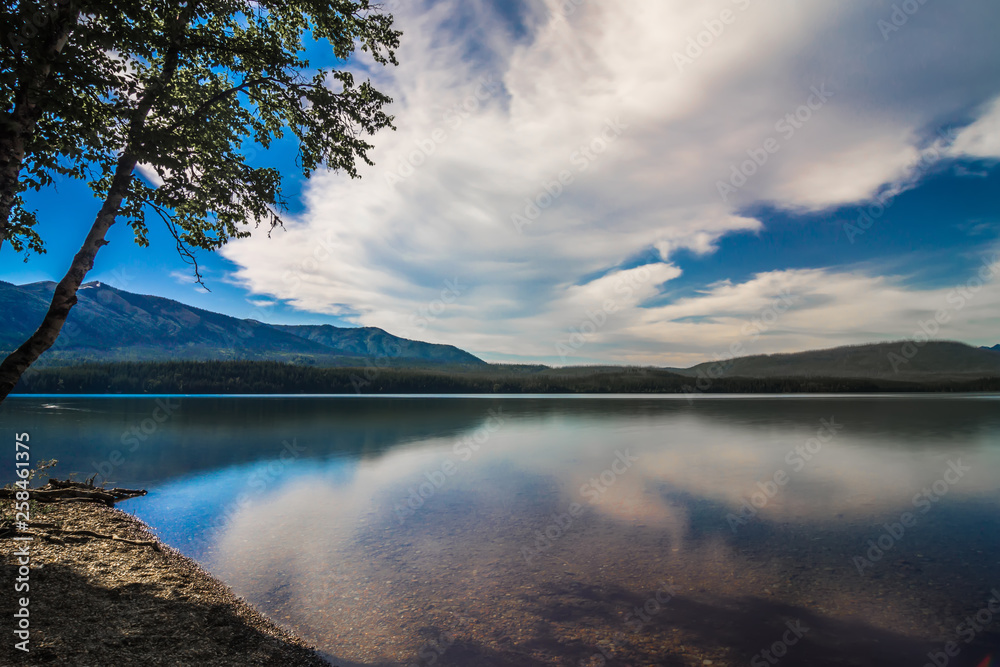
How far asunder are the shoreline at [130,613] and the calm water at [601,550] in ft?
2.66

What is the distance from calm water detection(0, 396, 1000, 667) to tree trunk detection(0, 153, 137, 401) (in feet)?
21.0

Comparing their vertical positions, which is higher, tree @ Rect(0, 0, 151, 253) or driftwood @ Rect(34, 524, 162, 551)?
tree @ Rect(0, 0, 151, 253)

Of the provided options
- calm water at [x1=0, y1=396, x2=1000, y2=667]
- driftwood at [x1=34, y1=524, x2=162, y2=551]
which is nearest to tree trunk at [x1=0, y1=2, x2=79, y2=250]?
driftwood at [x1=34, y1=524, x2=162, y2=551]

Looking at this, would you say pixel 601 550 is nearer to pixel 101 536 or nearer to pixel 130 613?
pixel 130 613

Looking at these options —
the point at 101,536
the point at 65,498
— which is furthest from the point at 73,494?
the point at 101,536

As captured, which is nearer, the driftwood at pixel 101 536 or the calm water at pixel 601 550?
the calm water at pixel 601 550

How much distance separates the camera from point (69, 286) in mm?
8438

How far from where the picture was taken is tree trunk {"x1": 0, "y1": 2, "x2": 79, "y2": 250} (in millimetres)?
7285

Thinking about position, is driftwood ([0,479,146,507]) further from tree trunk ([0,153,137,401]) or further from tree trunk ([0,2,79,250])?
tree trunk ([0,2,79,250])

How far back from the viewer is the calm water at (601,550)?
8312mm

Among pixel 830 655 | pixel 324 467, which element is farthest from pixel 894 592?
pixel 324 467

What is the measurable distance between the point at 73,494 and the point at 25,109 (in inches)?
587

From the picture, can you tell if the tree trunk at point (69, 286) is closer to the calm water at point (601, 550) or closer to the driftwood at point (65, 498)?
the driftwood at point (65, 498)

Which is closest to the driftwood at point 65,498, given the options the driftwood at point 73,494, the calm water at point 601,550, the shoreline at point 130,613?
the driftwood at point 73,494
